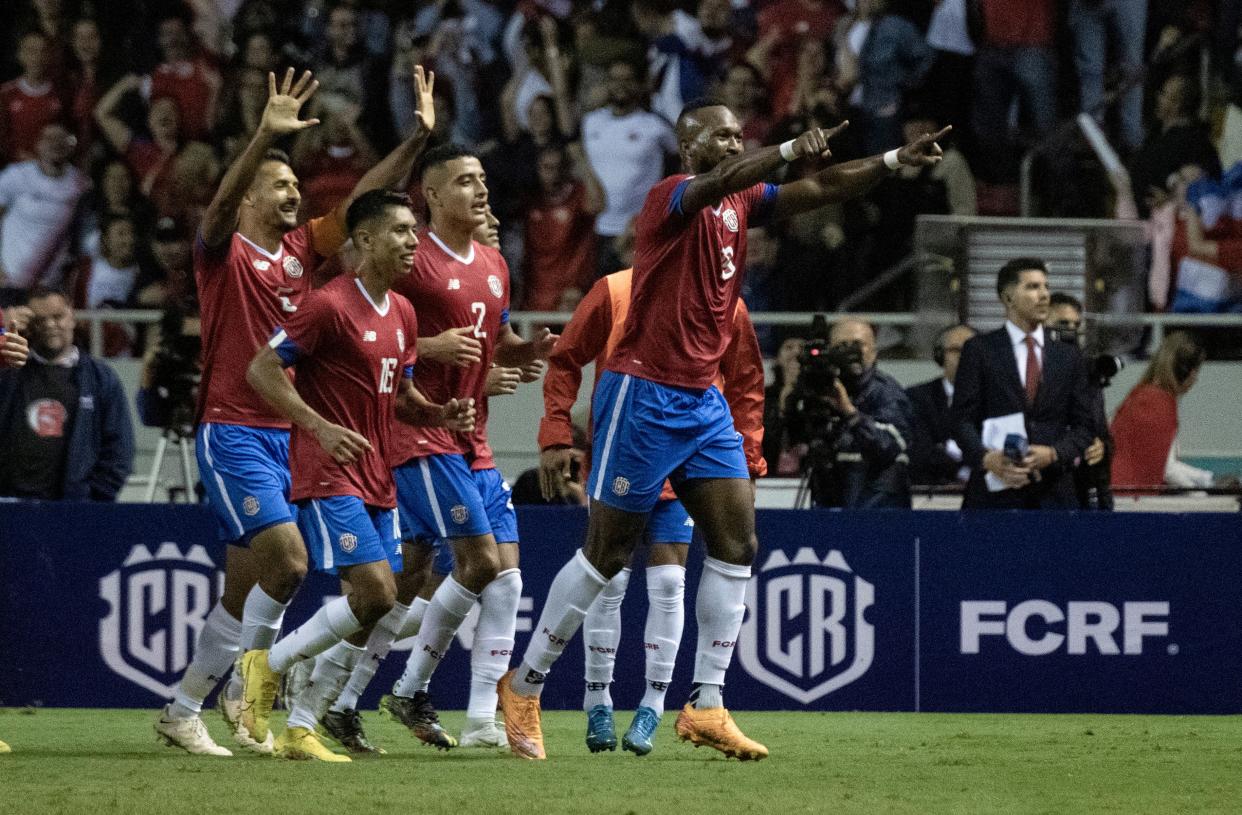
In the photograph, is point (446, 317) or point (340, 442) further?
point (446, 317)

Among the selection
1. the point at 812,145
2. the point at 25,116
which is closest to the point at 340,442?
the point at 812,145

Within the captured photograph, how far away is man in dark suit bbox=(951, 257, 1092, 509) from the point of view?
32.9 feet

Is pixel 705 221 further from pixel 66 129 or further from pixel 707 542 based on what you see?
pixel 66 129

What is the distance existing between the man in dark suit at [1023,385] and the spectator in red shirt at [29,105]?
7948 mm

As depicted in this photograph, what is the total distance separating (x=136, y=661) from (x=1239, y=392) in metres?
7.42

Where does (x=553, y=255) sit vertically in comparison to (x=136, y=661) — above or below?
above

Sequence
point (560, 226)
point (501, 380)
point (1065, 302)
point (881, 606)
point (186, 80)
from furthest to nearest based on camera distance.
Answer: point (186, 80) → point (560, 226) → point (1065, 302) → point (881, 606) → point (501, 380)

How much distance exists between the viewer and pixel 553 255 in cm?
1438

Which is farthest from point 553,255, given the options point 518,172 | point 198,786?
point 198,786

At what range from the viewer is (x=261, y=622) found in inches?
297

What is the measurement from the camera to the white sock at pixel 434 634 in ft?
26.2

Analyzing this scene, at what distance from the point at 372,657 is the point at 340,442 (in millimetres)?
1669

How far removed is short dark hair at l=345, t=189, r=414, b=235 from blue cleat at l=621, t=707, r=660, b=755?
80.9 inches

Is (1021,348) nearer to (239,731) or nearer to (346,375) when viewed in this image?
(346,375)
